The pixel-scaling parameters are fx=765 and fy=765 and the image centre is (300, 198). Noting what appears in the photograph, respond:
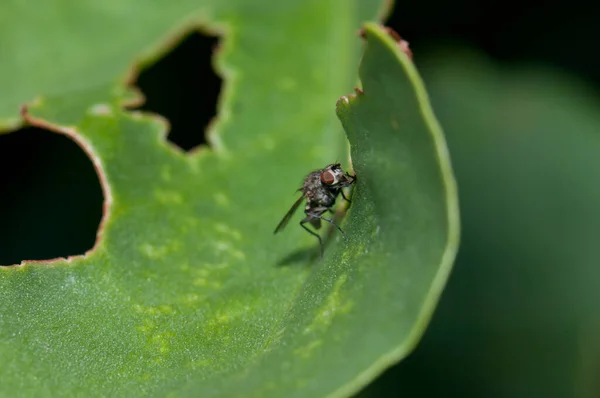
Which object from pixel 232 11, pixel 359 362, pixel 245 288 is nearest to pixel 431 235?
pixel 359 362

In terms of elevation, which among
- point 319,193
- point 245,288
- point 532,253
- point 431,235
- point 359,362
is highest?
point 431,235

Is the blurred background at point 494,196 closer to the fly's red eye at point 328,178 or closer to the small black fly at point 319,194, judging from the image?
the small black fly at point 319,194

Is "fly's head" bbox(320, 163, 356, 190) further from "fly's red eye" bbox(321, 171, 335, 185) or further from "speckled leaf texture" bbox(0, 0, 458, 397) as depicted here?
"speckled leaf texture" bbox(0, 0, 458, 397)

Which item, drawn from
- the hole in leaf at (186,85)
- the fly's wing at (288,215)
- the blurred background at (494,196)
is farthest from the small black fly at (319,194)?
the hole in leaf at (186,85)

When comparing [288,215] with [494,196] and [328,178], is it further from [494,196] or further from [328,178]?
[494,196]

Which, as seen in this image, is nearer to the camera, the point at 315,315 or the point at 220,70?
the point at 315,315

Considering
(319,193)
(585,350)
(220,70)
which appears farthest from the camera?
(585,350)

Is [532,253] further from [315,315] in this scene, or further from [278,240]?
[315,315]

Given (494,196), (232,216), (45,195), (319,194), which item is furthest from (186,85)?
(494,196)
